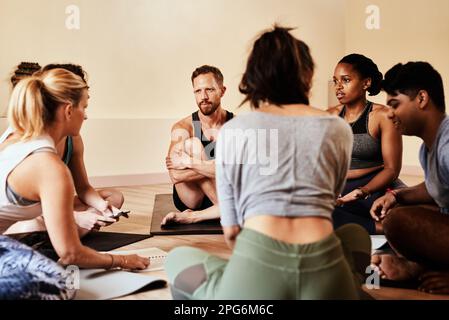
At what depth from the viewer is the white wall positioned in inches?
197

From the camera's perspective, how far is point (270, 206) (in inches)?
52.7

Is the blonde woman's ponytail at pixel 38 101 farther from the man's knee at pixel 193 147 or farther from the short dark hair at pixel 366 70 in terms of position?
the short dark hair at pixel 366 70

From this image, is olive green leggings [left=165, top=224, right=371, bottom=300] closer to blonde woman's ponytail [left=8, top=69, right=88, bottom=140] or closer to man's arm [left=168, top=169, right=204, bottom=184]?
blonde woman's ponytail [left=8, top=69, right=88, bottom=140]

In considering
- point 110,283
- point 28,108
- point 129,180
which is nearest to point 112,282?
point 110,283

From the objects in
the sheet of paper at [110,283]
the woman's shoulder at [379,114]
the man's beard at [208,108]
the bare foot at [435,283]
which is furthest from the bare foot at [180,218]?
the bare foot at [435,283]

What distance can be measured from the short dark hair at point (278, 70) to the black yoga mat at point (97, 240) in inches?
45.9

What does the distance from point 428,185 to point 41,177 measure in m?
1.49

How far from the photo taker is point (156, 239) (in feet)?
9.91

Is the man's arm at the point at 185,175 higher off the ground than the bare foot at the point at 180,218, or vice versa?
the man's arm at the point at 185,175

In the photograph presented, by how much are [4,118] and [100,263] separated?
306 centimetres

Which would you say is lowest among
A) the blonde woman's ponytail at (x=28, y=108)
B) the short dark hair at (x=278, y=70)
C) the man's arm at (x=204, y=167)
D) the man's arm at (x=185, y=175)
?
the man's arm at (x=185, y=175)

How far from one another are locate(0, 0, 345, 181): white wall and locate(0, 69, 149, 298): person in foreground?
3.07m

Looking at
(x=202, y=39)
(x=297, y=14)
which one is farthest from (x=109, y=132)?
(x=297, y=14)

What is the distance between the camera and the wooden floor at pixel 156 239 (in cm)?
200
